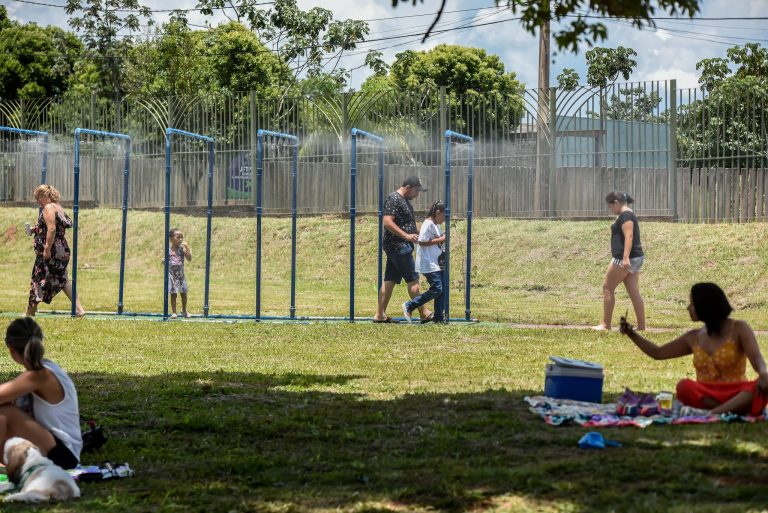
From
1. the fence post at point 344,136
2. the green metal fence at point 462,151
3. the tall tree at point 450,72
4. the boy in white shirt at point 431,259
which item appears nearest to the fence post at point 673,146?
the green metal fence at point 462,151

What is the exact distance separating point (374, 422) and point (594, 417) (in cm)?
139

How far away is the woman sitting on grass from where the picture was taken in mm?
6387

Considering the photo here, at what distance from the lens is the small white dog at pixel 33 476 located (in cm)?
606

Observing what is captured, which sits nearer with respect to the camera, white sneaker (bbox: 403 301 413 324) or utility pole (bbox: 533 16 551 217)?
white sneaker (bbox: 403 301 413 324)

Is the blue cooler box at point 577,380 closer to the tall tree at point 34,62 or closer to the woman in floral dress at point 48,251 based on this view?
the woman in floral dress at point 48,251

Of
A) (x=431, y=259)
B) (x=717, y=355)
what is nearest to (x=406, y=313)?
(x=431, y=259)

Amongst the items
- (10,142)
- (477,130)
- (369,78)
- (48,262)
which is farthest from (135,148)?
(369,78)

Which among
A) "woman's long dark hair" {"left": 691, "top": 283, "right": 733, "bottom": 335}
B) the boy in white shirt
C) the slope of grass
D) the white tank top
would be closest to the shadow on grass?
the white tank top

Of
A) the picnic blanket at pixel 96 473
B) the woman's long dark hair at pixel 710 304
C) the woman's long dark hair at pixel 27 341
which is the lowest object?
the picnic blanket at pixel 96 473

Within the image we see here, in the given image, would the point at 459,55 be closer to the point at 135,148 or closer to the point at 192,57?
the point at 192,57

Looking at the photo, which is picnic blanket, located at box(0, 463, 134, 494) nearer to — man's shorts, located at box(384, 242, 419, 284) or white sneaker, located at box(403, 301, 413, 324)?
man's shorts, located at box(384, 242, 419, 284)

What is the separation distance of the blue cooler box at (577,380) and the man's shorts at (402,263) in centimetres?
690

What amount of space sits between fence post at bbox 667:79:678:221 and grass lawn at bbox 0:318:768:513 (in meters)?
12.0

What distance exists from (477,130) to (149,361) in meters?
15.4
